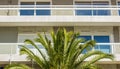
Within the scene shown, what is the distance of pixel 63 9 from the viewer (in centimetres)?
2355

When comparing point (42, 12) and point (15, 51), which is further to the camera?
point (42, 12)

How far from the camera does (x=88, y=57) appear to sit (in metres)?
20.6

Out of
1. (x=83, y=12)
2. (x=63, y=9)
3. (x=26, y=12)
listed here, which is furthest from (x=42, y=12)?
(x=83, y=12)

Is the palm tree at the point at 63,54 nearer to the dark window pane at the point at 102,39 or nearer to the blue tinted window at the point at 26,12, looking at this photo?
the dark window pane at the point at 102,39

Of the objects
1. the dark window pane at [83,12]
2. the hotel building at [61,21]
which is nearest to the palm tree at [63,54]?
the hotel building at [61,21]

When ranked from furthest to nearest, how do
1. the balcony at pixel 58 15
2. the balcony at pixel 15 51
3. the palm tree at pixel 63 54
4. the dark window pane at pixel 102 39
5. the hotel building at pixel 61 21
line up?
the dark window pane at pixel 102 39 → the balcony at pixel 58 15 → the hotel building at pixel 61 21 → the balcony at pixel 15 51 → the palm tree at pixel 63 54

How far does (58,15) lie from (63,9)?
57cm

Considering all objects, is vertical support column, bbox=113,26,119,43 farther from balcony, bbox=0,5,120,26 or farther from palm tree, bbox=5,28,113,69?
palm tree, bbox=5,28,113,69

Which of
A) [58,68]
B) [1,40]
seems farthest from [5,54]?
[58,68]

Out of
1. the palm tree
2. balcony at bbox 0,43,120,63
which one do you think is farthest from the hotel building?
the palm tree

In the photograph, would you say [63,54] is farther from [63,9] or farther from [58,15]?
[63,9]

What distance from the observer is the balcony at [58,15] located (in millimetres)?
22797

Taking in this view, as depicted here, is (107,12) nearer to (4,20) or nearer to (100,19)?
(100,19)

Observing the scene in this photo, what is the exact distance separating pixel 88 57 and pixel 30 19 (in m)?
5.03
